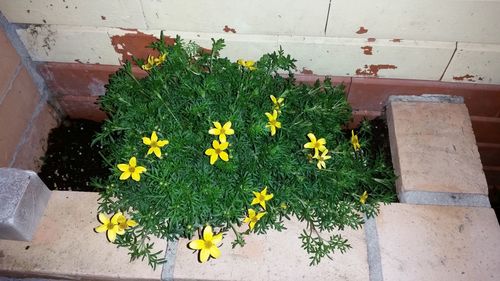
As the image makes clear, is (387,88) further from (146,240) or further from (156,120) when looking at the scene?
(146,240)

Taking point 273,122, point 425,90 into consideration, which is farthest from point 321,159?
point 425,90

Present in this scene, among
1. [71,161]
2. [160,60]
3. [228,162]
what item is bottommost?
[228,162]

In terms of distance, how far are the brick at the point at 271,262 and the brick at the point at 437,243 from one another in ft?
0.54

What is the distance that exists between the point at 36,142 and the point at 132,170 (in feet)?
4.49

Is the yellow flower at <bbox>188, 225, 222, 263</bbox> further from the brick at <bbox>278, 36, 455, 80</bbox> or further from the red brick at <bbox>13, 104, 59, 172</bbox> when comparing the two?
the red brick at <bbox>13, 104, 59, 172</bbox>

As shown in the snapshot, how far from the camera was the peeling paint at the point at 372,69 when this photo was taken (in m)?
2.70

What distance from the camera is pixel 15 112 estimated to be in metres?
2.77

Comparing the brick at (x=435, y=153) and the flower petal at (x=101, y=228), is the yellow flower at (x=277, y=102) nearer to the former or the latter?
the brick at (x=435, y=153)

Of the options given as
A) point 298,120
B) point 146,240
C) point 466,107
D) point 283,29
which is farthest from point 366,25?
point 146,240

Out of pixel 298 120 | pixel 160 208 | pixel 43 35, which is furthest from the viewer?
pixel 43 35

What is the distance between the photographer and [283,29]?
8.18ft

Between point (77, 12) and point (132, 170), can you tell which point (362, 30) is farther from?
point (77, 12)

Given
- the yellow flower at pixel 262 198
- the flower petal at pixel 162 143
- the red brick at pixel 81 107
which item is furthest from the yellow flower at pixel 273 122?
the red brick at pixel 81 107

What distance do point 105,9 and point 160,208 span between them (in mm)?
1287
